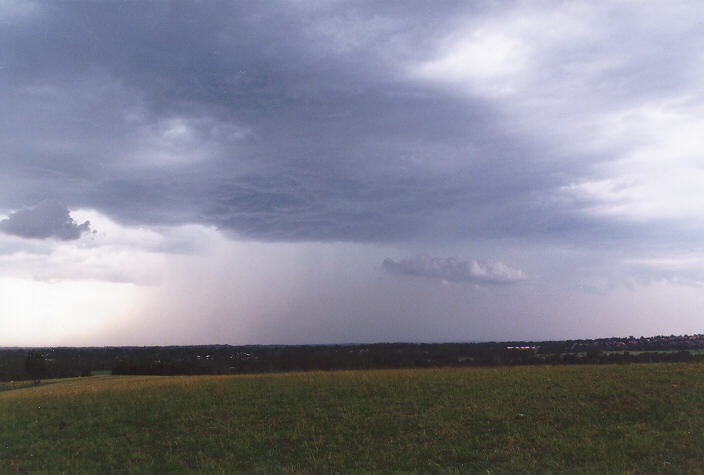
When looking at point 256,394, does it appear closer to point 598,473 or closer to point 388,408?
point 388,408

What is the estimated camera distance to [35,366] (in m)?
97.0

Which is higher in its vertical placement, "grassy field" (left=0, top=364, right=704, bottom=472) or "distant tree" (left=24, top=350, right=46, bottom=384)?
"grassy field" (left=0, top=364, right=704, bottom=472)

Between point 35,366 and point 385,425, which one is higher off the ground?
point 385,425

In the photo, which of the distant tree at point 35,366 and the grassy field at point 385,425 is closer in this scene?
the grassy field at point 385,425

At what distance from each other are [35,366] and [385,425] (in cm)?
9915

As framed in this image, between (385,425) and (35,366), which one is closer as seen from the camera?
(385,425)

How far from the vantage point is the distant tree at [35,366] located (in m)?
96.9

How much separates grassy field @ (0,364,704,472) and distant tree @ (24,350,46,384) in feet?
256

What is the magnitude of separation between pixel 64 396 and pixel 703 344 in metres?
116

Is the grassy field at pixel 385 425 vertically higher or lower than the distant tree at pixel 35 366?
higher

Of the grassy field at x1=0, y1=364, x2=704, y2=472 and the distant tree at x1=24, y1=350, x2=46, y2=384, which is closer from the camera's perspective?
the grassy field at x1=0, y1=364, x2=704, y2=472

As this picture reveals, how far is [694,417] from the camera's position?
2012 centimetres

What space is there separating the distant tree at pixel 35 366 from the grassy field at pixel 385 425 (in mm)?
77966

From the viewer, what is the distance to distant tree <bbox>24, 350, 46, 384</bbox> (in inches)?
3814
